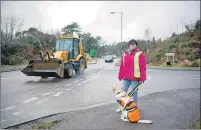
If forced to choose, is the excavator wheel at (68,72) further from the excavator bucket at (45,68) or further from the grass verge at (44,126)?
the grass verge at (44,126)

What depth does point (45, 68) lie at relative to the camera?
41.8 ft

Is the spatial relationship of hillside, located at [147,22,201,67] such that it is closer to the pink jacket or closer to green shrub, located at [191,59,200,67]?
green shrub, located at [191,59,200,67]

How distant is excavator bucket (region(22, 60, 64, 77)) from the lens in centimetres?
1233

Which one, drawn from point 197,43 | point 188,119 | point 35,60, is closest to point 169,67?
point 197,43

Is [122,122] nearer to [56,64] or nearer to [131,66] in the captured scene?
[131,66]

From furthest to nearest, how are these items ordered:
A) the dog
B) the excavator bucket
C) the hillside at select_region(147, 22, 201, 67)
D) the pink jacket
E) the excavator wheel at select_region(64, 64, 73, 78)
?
the hillside at select_region(147, 22, 201, 67)
the excavator wheel at select_region(64, 64, 73, 78)
the excavator bucket
the pink jacket
the dog

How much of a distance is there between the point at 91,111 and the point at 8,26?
11.7m

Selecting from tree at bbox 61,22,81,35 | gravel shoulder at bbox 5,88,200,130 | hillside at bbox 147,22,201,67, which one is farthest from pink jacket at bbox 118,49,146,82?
hillside at bbox 147,22,201,67

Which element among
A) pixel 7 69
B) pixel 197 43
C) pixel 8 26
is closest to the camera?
pixel 8 26

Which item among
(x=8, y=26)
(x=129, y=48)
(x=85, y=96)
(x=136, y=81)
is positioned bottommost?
(x=85, y=96)

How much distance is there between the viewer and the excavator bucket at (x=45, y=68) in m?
12.3

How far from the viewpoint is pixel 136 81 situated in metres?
5.18

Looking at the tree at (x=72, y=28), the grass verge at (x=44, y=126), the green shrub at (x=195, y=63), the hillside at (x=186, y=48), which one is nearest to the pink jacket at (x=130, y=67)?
the tree at (x=72, y=28)

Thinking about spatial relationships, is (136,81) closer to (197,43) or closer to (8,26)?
(8,26)
